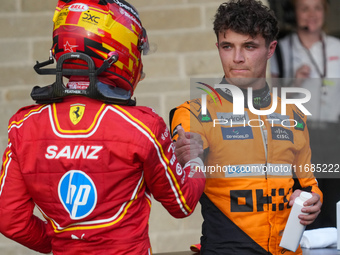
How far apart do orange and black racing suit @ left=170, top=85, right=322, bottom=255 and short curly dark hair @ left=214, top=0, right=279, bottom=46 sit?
34 cm

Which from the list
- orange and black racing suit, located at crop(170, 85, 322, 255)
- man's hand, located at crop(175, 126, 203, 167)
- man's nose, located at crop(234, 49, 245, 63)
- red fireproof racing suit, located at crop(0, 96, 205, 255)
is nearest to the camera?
red fireproof racing suit, located at crop(0, 96, 205, 255)

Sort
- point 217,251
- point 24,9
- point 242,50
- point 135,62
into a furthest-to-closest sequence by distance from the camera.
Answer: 1. point 24,9
2. point 242,50
3. point 217,251
4. point 135,62

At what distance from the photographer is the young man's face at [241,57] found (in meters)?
2.60

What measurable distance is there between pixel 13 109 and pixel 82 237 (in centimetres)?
250

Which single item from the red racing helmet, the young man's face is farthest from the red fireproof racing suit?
the young man's face

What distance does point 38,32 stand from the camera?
4.28m

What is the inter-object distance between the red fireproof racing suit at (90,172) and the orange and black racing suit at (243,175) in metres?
0.36

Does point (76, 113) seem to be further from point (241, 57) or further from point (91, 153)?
point (241, 57)

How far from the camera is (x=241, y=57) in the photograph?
8.46 feet

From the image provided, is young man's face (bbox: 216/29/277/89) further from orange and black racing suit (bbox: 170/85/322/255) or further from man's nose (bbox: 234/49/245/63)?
orange and black racing suit (bbox: 170/85/322/255)

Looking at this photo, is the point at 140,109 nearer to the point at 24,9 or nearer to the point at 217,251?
the point at 217,251

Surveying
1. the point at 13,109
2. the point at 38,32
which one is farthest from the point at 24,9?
the point at 13,109

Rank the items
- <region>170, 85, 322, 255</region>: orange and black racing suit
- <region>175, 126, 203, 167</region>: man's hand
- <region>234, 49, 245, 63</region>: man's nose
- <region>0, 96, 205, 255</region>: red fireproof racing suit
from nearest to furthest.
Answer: <region>0, 96, 205, 255</region>: red fireproof racing suit → <region>175, 126, 203, 167</region>: man's hand → <region>170, 85, 322, 255</region>: orange and black racing suit → <region>234, 49, 245, 63</region>: man's nose

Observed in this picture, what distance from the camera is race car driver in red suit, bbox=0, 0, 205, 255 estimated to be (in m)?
1.99
